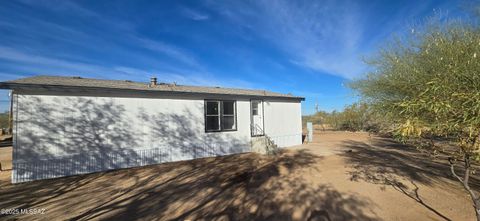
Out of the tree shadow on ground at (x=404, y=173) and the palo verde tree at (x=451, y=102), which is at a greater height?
the palo verde tree at (x=451, y=102)

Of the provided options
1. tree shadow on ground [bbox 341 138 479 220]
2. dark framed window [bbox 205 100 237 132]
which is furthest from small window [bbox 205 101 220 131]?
tree shadow on ground [bbox 341 138 479 220]

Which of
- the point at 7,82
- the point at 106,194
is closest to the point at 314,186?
the point at 106,194

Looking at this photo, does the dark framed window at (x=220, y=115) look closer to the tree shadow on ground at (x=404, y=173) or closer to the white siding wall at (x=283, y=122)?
the white siding wall at (x=283, y=122)

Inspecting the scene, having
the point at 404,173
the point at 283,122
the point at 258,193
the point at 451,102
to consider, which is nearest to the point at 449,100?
the point at 451,102

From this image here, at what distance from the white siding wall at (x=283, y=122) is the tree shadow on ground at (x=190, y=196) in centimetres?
493

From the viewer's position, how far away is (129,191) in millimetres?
6336

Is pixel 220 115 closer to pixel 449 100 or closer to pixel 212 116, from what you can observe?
pixel 212 116

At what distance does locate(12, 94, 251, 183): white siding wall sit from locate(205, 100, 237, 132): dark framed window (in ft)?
1.07

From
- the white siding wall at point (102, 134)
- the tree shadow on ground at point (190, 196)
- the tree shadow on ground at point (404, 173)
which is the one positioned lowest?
the tree shadow on ground at point (190, 196)

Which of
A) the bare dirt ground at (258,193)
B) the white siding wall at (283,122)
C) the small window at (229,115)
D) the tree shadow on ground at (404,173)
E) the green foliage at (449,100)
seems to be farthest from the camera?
the white siding wall at (283,122)

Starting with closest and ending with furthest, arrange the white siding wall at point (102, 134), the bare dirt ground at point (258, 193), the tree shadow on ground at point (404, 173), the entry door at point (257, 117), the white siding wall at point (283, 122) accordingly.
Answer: the bare dirt ground at point (258, 193)
the tree shadow on ground at point (404, 173)
the white siding wall at point (102, 134)
the entry door at point (257, 117)
the white siding wall at point (283, 122)

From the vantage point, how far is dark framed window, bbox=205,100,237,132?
447 inches

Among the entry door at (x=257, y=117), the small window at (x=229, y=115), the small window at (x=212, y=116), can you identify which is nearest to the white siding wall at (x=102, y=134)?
the small window at (x=212, y=116)

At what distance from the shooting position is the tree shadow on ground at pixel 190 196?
482 cm
